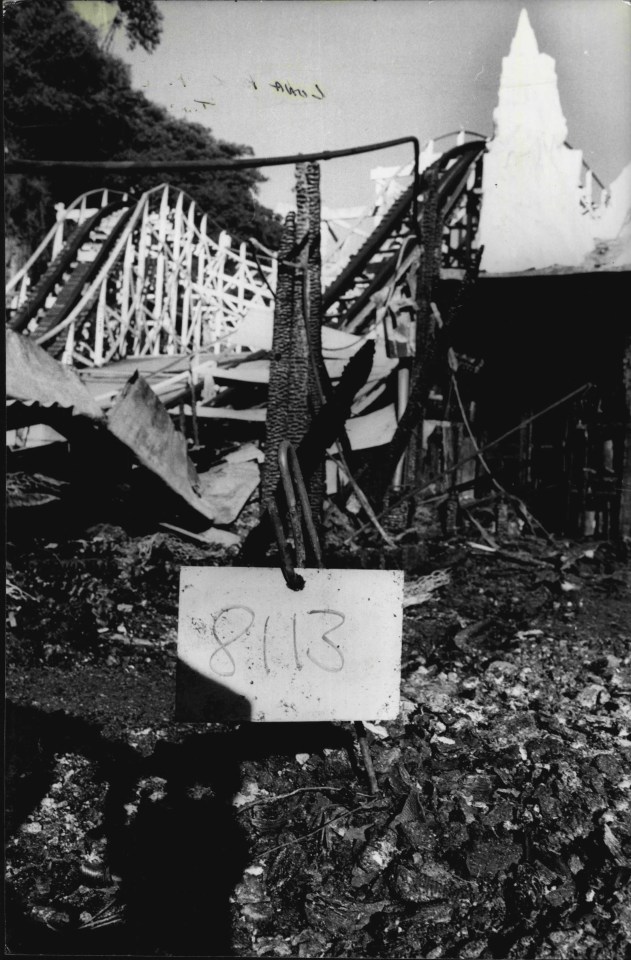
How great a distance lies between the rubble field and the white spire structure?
4.41m

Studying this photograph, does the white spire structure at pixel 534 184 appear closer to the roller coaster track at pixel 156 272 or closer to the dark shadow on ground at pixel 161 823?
the roller coaster track at pixel 156 272

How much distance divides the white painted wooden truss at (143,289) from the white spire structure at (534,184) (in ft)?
11.3

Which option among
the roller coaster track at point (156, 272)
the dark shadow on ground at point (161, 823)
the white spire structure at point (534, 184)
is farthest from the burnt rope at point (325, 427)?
the white spire structure at point (534, 184)

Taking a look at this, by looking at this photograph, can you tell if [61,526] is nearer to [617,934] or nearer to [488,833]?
[488,833]

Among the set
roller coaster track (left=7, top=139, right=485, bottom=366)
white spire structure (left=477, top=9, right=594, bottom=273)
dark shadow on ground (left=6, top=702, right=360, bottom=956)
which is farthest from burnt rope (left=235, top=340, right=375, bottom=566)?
white spire structure (left=477, top=9, right=594, bottom=273)

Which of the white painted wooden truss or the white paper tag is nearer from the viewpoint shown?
the white paper tag

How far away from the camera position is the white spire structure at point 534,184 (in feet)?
20.2

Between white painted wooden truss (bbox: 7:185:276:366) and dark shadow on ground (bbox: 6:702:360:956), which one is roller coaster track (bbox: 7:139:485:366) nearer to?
white painted wooden truss (bbox: 7:185:276:366)

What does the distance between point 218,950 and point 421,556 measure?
3.90 m

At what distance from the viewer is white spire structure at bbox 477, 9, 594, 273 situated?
20.2 feet

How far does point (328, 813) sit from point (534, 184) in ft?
20.9

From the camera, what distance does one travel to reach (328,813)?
→ 6.75 ft

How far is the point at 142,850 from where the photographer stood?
1910 mm

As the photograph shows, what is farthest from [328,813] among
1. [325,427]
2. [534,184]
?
[534,184]
